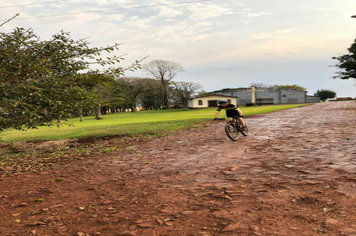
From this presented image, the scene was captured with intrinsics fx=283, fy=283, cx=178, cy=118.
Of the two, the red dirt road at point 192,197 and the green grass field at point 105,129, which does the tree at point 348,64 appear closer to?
the green grass field at point 105,129

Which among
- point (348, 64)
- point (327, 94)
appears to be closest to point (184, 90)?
point (348, 64)

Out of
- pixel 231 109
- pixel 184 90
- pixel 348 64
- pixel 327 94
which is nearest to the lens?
pixel 231 109

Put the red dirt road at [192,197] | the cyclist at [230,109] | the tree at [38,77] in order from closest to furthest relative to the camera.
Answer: the red dirt road at [192,197] < the tree at [38,77] < the cyclist at [230,109]

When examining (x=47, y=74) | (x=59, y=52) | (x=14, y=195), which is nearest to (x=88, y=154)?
(x=47, y=74)

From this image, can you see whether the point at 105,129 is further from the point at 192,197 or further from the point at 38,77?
the point at 192,197

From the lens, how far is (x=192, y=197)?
14.3ft

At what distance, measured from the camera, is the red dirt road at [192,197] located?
11.0 ft

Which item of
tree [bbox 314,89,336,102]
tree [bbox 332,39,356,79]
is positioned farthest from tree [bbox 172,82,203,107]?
tree [bbox 314,89,336,102]

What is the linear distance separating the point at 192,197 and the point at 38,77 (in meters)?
5.60

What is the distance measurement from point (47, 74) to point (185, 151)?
15.1 ft

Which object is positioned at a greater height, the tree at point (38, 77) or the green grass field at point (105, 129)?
the tree at point (38, 77)

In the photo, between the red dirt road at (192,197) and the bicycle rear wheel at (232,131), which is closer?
the red dirt road at (192,197)

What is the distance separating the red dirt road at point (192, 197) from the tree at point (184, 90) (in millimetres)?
79149

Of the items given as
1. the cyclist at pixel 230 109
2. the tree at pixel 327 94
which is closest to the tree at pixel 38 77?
the cyclist at pixel 230 109
